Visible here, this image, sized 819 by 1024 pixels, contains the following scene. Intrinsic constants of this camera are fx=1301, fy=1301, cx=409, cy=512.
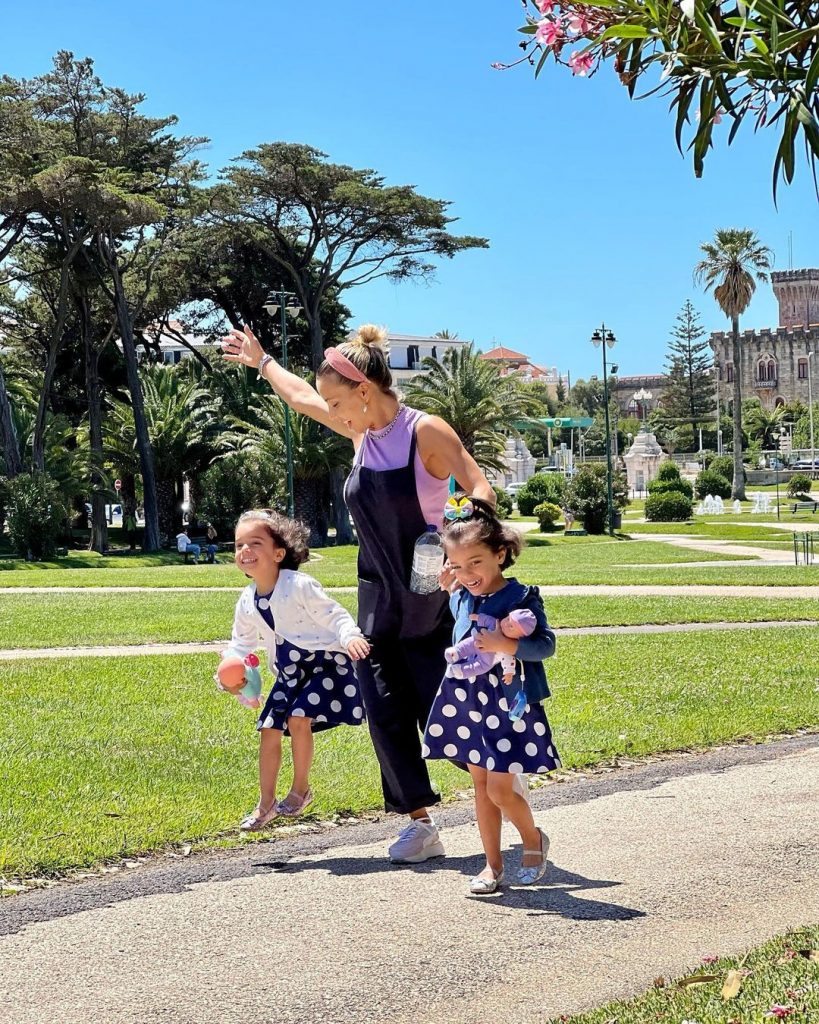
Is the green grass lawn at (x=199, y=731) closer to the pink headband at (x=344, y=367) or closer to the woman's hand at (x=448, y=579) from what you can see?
the woman's hand at (x=448, y=579)

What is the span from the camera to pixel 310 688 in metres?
5.16

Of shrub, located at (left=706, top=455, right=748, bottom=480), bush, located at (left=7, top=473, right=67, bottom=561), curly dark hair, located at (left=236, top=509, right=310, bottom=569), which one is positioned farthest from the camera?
shrub, located at (left=706, top=455, right=748, bottom=480)

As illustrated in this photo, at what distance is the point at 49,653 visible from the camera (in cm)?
1135

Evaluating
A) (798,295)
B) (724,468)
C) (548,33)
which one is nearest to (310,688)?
(548,33)

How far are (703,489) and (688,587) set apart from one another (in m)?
49.2

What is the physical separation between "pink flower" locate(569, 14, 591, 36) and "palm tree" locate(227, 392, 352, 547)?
39220mm

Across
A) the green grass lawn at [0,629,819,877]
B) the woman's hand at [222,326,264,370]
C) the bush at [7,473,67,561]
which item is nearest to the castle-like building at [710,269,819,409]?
the bush at [7,473,67,561]

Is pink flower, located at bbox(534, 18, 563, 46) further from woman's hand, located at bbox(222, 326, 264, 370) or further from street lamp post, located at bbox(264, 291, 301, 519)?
street lamp post, located at bbox(264, 291, 301, 519)

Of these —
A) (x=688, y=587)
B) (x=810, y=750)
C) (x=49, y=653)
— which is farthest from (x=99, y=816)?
(x=688, y=587)

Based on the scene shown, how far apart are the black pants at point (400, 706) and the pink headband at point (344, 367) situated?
0.94 metres

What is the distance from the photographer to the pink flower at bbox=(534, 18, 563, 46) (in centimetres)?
321

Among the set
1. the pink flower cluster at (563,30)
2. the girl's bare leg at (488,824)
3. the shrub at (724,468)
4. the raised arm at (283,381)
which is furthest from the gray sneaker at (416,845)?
the shrub at (724,468)

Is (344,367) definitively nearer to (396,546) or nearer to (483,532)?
(396,546)

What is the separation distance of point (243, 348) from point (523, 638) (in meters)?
1.96
